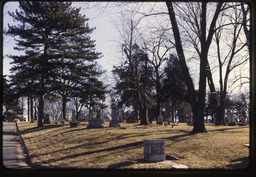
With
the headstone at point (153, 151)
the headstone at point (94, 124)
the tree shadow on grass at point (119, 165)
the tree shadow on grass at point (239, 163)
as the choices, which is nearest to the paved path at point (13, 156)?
the tree shadow on grass at point (119, 165)

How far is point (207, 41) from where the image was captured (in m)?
15.6

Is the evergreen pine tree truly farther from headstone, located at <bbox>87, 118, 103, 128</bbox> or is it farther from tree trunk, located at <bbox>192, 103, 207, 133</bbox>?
tree trunk, located at <bbox>192, 103, 207, 133</bbox>

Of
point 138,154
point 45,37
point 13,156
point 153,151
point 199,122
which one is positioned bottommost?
point 13,156

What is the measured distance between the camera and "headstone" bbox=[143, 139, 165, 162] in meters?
9.38

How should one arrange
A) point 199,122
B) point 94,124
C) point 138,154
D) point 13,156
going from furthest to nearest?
point 94,124 < point 199,122 < point 13,156 < point 138,154

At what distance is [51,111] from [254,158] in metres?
87.6

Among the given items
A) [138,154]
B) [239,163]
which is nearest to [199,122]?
[138,154]

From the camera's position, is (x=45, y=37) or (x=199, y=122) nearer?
(x=199, y=122)

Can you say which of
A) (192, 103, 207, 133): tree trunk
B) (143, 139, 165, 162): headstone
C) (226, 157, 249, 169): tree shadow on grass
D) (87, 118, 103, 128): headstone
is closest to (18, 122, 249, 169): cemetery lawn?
(226, 157, 249, 169): tree shadow on grass

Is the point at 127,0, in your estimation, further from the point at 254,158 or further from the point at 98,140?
the point at 254,158

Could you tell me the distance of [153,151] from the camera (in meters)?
9.42

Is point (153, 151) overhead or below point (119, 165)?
overhead

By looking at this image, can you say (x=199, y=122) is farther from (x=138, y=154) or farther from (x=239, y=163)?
(x=239, y=163)

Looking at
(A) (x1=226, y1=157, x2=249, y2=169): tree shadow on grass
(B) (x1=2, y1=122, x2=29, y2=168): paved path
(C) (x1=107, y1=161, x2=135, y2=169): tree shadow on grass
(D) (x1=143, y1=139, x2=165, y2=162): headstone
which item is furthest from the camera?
(B) (x1=2, y1=122, x2=29, y2=168): paved path
